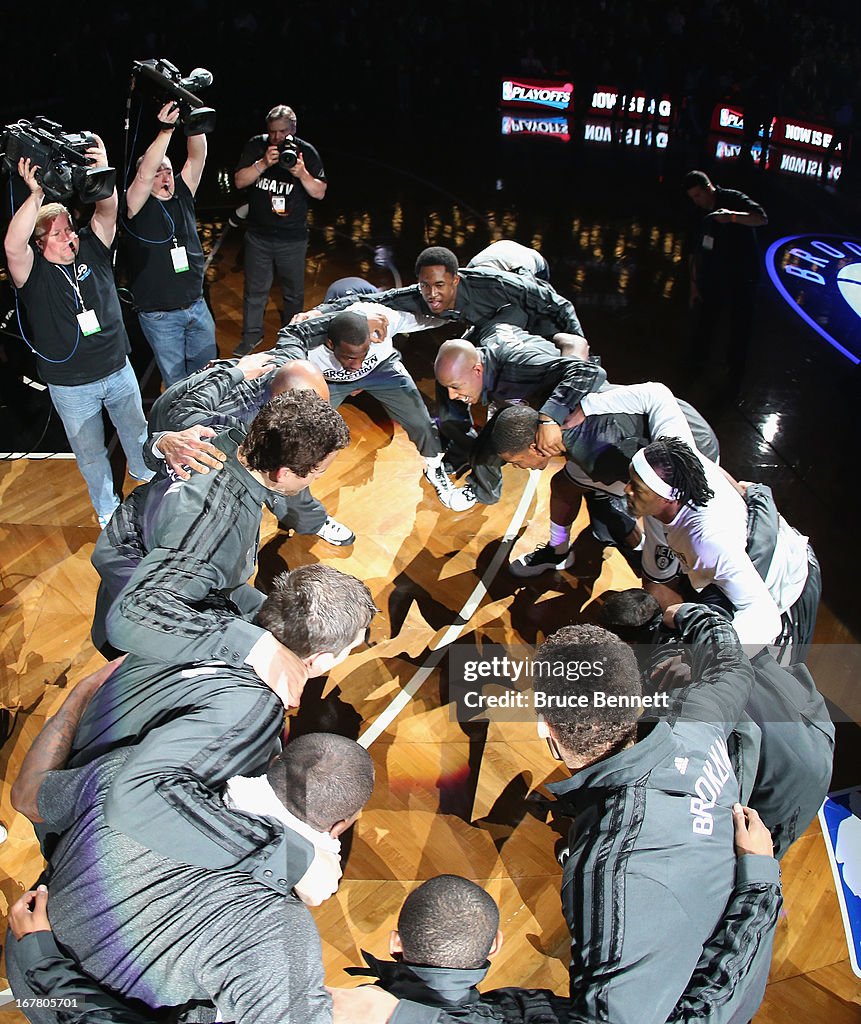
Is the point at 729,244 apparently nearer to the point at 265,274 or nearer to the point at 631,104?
the point at 265,274

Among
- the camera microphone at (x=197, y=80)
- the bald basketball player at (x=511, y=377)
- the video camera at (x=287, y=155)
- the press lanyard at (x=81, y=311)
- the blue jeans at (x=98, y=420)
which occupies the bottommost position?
the blue jeans at (x=98, y=420)

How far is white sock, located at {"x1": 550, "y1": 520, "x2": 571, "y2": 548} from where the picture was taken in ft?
15.9

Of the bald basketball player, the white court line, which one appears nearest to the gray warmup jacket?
the white court line

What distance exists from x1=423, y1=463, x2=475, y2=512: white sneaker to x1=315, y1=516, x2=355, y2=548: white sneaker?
692mm

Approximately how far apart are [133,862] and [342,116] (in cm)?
1292

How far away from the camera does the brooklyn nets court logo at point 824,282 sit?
25.0 feet

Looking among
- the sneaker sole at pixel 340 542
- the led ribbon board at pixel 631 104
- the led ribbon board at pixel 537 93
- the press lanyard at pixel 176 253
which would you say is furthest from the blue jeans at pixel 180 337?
the led ribbon board at pixel 537 93

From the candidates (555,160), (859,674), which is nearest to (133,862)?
(859,674)

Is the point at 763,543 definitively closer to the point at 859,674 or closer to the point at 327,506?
the point at 859,674

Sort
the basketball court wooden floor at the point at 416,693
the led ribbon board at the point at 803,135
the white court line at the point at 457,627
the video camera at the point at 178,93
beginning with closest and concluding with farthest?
the basketball court wooden floor at the point at 416,693 → the white court line at the point at 457,627 → the video camera at the point at 178,93 → the led ribbon board at the point at 803,135

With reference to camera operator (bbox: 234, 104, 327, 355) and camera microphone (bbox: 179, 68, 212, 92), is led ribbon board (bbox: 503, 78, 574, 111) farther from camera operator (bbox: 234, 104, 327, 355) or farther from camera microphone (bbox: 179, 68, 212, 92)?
camera microphone (bbox: 179, 68, 212, 92)

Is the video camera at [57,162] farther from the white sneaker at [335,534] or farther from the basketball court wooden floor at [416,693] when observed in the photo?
the white sneaker at [335,534]

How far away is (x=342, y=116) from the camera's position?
12.9 metres

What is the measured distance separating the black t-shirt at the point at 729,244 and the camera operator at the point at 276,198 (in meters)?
2.89
